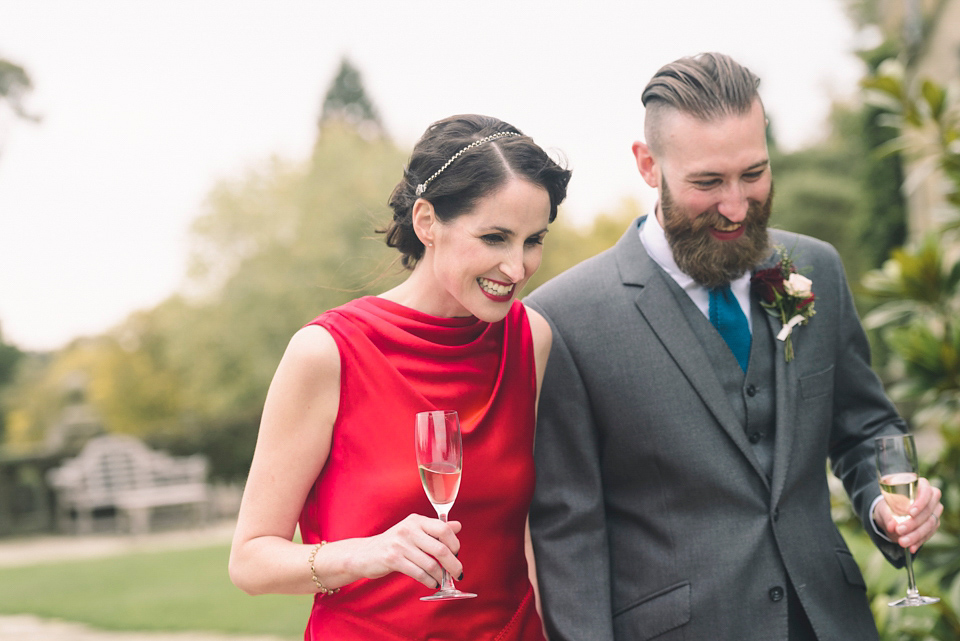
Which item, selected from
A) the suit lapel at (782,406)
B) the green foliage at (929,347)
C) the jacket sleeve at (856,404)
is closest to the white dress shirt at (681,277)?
the suit lapel at (782,406)

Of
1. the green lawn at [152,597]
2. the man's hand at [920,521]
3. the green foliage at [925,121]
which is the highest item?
the green foliage at [925,121]

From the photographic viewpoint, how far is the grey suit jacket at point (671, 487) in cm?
277

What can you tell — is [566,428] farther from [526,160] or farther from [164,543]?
[164,543]

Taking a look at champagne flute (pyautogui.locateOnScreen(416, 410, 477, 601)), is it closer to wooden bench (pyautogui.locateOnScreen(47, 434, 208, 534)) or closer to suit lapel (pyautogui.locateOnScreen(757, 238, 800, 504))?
suit lapel (pyautogui.locateOnScreen(757, 238, 800, 504))

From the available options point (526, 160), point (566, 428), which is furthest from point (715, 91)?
point (566, 428)

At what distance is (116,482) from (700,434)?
18.5m

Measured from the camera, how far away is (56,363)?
2571 inches

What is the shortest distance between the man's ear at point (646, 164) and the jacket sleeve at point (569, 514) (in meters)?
0.61

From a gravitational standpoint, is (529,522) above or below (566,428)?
below

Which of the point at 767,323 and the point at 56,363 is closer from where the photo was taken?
the point at 767,323

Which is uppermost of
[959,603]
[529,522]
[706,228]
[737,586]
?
[706,228]

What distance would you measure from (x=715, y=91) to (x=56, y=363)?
69.6m

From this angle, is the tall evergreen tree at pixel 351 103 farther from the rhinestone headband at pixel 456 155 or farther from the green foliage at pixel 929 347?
the rhinestone headband at pixel 456 155

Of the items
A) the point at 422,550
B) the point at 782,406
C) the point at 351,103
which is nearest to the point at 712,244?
the point at 782,406
